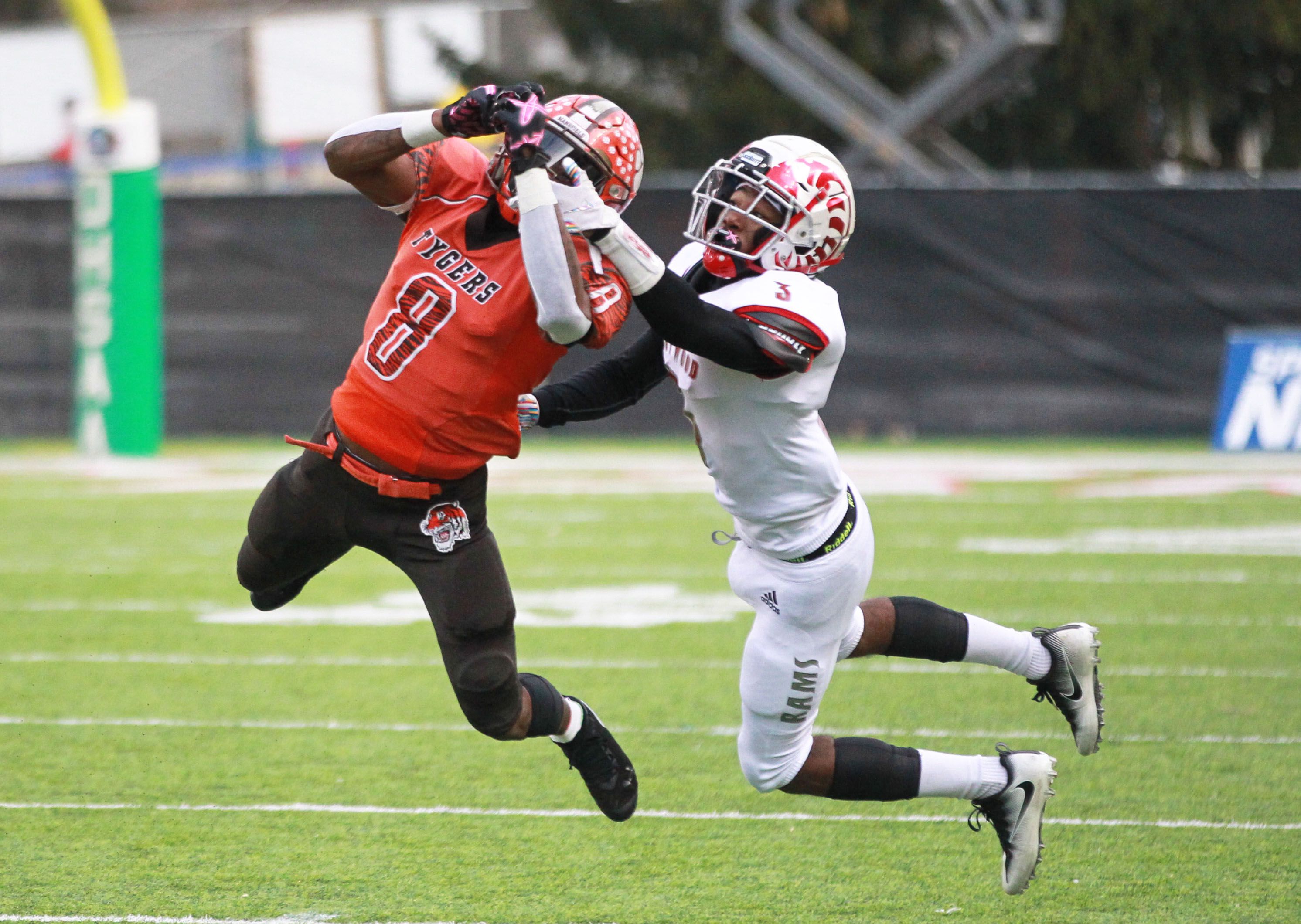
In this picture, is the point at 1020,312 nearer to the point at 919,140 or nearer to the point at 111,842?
the point at 919,140

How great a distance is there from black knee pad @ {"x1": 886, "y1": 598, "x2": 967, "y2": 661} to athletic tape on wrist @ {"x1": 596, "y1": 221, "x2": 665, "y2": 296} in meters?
1.15

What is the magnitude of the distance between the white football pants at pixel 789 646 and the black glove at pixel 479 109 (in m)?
1.02

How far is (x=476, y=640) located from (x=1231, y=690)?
2.79m

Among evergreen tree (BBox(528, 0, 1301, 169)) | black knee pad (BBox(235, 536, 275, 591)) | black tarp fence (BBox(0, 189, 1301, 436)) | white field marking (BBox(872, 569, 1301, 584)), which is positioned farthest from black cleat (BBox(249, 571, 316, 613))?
evergreen tree (BBox(528, 0, 1301, 169))

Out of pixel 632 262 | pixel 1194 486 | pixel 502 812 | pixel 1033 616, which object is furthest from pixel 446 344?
pixel 1194 486

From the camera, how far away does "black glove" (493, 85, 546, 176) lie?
284 cm

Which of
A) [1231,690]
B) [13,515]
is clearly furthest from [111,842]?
[13,515]

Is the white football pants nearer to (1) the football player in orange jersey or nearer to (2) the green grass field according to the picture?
(2) the green grass field

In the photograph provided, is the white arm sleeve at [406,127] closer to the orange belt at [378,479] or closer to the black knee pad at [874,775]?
the orange belt at [378,479]

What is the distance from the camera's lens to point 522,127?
285cm

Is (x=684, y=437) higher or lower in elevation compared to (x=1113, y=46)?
lower

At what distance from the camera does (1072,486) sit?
964cm

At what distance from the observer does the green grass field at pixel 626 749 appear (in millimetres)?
3314

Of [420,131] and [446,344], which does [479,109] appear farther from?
[446,344]
